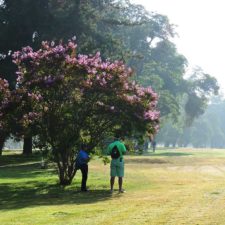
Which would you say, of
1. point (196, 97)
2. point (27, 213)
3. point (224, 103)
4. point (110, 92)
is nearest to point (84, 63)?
point (110, 92)

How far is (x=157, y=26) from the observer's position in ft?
264

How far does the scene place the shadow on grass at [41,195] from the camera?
16.2 meters

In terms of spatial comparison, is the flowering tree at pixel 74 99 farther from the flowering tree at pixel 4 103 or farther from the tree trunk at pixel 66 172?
the flowering tree at pixel 4 103

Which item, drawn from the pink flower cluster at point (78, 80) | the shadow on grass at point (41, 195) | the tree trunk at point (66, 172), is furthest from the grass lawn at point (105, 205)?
the pink flower cluster at point (78, 80)

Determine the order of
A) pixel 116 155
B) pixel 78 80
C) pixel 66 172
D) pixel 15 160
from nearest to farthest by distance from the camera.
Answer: pixel 116 155
pixel 78 80
pixel 66 172
pixel 15 160

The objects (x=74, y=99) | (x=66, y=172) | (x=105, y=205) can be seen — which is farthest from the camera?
(x=66, y=172)

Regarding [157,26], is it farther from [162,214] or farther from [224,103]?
[224,103]

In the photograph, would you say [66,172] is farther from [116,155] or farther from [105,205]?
[105,205]

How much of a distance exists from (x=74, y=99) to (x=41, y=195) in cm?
415

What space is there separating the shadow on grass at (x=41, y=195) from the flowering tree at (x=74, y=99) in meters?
1.48

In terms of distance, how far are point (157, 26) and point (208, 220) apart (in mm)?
71349

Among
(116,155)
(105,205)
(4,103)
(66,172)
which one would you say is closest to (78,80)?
(4,103)

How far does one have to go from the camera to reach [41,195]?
18.5 meters

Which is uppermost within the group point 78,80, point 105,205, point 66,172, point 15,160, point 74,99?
point 78,80
